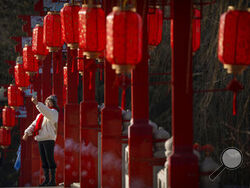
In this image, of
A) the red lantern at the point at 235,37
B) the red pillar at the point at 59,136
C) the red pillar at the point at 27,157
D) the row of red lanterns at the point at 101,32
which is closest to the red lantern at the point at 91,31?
the row of red lanterns at the point at 101,32

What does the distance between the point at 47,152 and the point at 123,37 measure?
6.58 meters

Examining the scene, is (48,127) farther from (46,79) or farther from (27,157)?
(27,157)

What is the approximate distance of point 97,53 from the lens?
1034 centimetres

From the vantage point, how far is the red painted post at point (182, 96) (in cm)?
794

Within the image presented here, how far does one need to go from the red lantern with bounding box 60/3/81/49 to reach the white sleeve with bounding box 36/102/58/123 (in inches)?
78.8

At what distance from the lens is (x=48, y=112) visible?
13.9 m

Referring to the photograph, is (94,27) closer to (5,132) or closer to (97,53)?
(97,53)

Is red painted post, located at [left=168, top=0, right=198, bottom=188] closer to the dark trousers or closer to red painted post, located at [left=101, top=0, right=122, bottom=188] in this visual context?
red painted post, located at [left=101, top=0, right=122, bottom=188]

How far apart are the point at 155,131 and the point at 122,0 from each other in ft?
7.08

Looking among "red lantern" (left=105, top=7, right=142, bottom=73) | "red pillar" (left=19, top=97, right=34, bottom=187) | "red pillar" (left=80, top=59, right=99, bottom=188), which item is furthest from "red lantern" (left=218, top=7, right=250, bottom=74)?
"red pillar" (left=19, top=97, right=34, bottom=187)

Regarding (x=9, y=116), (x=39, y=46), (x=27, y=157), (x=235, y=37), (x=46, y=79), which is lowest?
(x=27, y=157)

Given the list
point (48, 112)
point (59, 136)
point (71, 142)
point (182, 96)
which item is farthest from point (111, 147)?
point (59, 136)

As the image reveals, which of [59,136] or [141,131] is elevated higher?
[141,131]

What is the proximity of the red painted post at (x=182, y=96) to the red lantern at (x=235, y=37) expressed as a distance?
375mm
